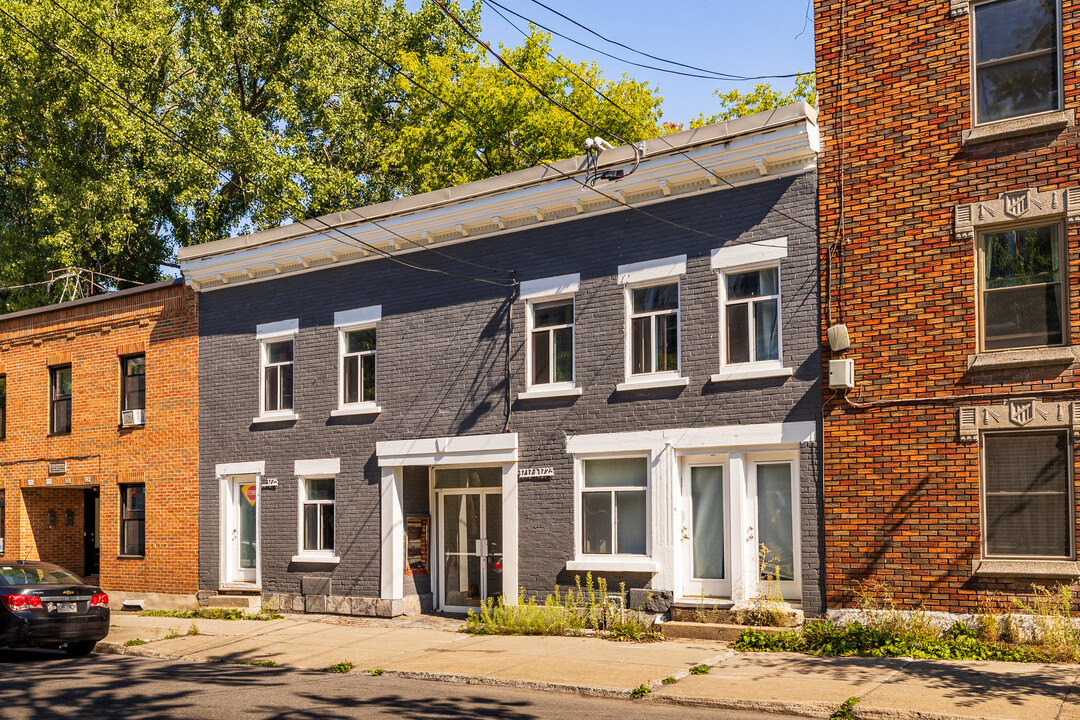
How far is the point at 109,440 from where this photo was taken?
80.4ft

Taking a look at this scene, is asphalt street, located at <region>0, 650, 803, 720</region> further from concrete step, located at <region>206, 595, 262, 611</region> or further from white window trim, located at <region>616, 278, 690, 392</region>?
concrete step, located at <region>206, 595, 262, 611</region>

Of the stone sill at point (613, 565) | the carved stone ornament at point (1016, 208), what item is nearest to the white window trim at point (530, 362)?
the stone sill at point (613, 565)

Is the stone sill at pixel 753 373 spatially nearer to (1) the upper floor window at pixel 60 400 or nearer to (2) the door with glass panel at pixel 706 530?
(2) the door with glass panel at pixel 706 530

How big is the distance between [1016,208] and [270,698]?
36.1 ft

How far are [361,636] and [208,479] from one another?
689 cm

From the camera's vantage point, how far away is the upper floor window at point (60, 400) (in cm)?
2583

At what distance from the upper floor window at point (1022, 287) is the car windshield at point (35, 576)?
14392 mm

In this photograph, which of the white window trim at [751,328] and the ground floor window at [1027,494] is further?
the white window trim at [751,328]

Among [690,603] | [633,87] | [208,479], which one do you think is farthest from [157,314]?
[633,87]

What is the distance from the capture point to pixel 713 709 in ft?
37.1

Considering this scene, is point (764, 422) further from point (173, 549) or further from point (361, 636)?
point (173, 549)

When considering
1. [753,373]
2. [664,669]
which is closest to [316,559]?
[664,669]

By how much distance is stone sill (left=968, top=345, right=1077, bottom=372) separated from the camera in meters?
13.3

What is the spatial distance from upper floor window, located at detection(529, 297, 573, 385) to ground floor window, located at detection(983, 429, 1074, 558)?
6.86 meters
